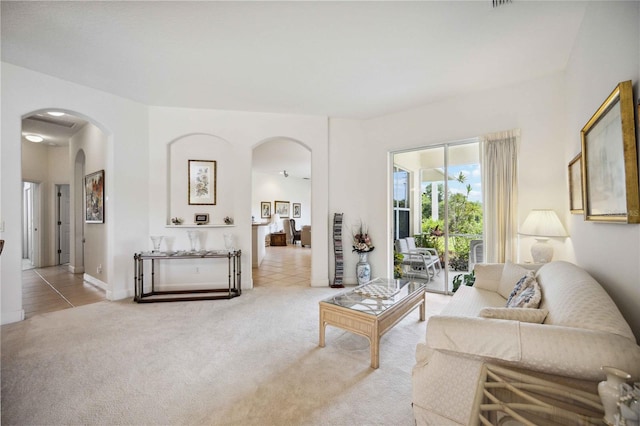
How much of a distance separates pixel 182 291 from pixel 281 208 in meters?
7.94

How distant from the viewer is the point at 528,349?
121 centimetres

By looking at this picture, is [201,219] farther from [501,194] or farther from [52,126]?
[501,194]

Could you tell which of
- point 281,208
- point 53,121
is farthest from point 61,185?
point 281,208

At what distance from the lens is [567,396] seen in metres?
1.10

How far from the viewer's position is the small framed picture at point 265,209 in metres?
11.5

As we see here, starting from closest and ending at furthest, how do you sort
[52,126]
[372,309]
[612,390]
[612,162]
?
1. [612,390]
2. [612,162]
3. [372,309]
4. [52,126]

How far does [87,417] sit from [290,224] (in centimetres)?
1042

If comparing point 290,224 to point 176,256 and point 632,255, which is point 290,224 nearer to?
point 176,256

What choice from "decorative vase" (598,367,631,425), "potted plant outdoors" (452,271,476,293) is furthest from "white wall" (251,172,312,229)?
"decorative vase" (598,367,631,425)

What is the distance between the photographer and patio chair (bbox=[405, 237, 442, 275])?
4.57 metres

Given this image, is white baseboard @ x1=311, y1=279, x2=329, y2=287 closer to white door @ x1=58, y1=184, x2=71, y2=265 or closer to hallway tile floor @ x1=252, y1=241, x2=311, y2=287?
Result: hallway tile floor @ x1=252, y1=241, x2=311, y2=287

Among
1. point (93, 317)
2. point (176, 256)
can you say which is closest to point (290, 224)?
point (176, 256)

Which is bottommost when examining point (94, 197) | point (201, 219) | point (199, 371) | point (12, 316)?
point (199, 371)

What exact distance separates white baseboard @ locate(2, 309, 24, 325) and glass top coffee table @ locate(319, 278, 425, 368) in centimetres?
361
